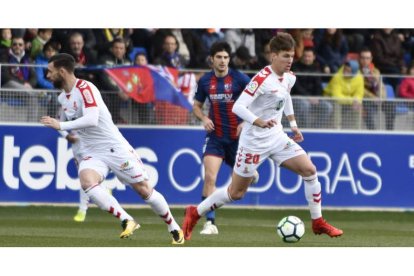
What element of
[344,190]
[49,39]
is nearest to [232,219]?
[344,190]

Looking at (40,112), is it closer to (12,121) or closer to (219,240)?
(12,121)

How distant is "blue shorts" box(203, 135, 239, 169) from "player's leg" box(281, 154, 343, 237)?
1.94m

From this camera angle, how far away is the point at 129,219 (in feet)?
44.3

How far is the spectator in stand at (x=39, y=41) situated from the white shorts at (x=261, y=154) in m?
7.96

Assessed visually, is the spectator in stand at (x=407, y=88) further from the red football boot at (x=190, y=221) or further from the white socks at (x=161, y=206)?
the white socks at (x=161, y=206)

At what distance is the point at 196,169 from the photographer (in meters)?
21.4

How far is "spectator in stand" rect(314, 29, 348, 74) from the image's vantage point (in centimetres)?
2333

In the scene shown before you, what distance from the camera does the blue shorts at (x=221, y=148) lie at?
52.5ft

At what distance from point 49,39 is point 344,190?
5.87 metres

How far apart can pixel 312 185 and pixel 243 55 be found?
24.0 ft

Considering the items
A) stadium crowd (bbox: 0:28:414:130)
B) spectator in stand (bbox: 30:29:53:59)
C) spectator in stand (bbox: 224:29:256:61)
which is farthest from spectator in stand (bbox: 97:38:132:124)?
spectator in stand (bbox: 224:29:256:61)

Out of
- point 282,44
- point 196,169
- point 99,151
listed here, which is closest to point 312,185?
point 282,44

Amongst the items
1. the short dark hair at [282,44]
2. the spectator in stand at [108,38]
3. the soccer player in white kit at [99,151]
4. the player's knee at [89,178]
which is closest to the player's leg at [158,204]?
the soccer player in white kit at [99,151]

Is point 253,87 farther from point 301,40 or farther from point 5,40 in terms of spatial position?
point 301,40
